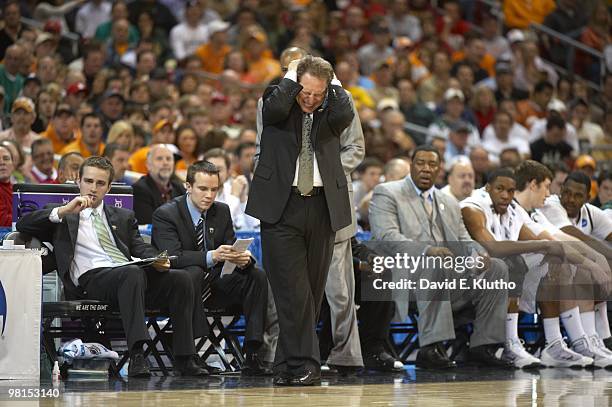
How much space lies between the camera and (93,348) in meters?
7.66

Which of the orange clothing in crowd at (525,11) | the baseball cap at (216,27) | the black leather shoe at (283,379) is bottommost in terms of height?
the black leather shoe at (283,379)

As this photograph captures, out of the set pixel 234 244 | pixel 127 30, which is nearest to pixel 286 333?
pixel 234 244

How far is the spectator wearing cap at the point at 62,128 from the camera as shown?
11523mm

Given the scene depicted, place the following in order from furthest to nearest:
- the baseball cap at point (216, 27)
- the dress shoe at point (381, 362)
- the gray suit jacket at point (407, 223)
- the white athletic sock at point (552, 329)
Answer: the baseball cap at point (216, 27) < the white athletic sock at point (552, 329) < the gray suit jacket at point (407, 223) < the dress shoe at point (381, 362)

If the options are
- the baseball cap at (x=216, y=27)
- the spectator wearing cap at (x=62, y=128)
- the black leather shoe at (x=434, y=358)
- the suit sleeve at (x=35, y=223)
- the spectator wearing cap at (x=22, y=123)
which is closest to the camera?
the suit sleeve at (x=35, y=223)

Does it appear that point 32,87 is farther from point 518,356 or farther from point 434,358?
point 518,356

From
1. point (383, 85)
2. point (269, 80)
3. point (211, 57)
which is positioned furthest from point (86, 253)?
point (383, 85)

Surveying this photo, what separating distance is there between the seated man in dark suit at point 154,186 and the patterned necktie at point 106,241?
5.44ft

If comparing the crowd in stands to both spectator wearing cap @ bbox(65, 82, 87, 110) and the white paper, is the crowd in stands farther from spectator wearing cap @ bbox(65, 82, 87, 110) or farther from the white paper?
the white paper

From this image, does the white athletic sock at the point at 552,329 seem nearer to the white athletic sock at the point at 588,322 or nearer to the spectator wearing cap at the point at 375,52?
the white athletic sock at the point at 588,322

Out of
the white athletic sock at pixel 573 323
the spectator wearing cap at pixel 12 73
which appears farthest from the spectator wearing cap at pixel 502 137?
the spectator wearing cap at pixel 12 73

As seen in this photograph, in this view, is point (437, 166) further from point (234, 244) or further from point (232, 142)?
point (232, 142)

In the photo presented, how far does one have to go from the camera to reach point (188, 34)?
1564 cm

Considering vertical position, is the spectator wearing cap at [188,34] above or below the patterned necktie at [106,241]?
above
